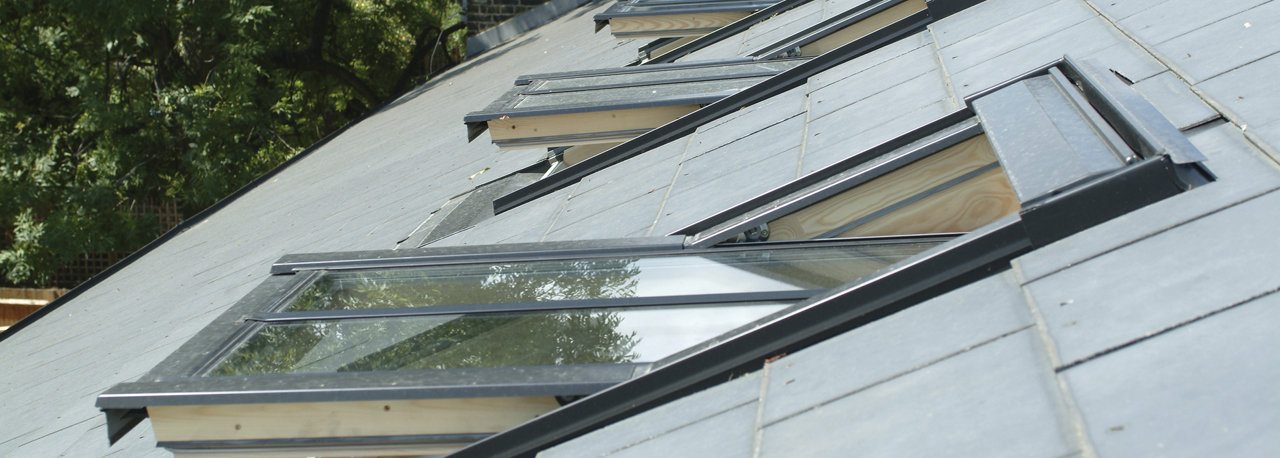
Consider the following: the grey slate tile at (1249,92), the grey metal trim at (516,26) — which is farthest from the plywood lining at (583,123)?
the grey metal trim at (516,26)

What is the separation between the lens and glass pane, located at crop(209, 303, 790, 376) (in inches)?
81.4

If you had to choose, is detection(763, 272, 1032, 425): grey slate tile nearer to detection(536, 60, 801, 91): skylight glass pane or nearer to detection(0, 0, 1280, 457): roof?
detection(0, 0, 1280, 457): roof

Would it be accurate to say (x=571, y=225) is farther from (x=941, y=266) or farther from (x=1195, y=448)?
(x=1195, y=448)

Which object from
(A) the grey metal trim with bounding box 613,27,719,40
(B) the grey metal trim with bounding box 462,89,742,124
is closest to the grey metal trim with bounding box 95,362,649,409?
(B) the grey metal trim with bounding box 462,89,742,124

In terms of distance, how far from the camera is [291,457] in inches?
87.7

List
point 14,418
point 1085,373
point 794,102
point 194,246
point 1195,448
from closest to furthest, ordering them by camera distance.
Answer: point 1195,448, point 1085,373, point 794,102, point 14,418, point 194,246

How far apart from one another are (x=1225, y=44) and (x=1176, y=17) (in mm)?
469

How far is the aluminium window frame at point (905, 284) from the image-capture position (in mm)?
1582

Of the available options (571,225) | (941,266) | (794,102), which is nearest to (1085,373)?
(941,266)

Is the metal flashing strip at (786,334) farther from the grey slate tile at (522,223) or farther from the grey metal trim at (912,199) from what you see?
the grey slate tile at (522,223)

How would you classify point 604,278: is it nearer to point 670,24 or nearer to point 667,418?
point 667,418

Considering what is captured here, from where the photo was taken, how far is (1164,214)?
1.51m

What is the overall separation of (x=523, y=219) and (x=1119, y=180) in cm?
280

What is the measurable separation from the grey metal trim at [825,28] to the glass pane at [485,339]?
3.45 metres
